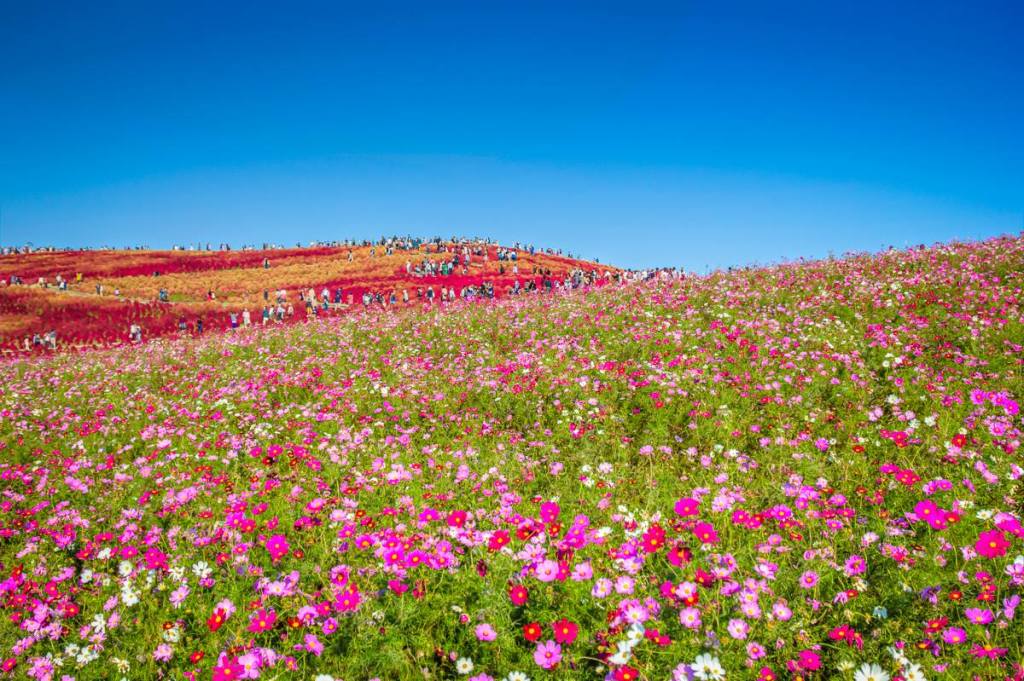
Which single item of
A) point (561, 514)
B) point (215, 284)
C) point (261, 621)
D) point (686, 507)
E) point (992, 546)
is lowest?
point (561, 514)

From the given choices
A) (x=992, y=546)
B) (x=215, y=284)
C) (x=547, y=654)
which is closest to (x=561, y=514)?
(x=547, y=654)

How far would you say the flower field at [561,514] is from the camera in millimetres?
2525

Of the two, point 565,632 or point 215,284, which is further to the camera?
point 215,284

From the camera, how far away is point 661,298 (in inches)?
488

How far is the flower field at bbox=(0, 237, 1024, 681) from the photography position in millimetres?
2525

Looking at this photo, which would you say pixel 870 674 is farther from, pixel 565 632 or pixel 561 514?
pixel 561 514

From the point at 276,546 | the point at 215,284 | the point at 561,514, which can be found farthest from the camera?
the point at 215,284

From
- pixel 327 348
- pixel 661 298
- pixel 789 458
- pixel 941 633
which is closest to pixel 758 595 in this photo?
pixel 941 633

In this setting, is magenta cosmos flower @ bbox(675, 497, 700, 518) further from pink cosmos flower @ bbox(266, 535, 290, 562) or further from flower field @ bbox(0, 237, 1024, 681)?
pink cosmos flower @ bbox(266, 535, 290, 562)

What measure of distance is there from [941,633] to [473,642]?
2.26 metres

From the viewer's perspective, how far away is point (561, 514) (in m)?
3.90

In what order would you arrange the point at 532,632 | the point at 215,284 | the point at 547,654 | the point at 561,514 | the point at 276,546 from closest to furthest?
the point at 547,654
the point at 532,632
the point at 276,546
the point at 561,514
the point at 215,284

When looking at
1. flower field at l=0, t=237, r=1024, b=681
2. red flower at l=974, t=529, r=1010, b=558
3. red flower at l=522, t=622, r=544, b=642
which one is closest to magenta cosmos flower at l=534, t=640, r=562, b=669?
flower field at l=0, t=237, r=1024, b=681

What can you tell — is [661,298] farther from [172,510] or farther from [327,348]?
[172,510]
